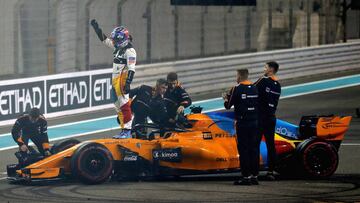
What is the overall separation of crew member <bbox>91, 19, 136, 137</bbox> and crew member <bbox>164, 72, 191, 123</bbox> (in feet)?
4.95

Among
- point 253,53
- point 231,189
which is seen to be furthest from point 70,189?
point 253,53

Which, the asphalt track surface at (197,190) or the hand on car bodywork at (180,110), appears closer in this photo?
the asphalt track surface at (197,190)

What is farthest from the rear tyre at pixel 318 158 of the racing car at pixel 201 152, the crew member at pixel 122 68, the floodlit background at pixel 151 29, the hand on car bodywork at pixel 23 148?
the floodlit background at pixel 151 29

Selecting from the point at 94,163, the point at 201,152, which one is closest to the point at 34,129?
the point at 94,163

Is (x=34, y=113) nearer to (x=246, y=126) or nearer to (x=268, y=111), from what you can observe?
(x=246, y=126)

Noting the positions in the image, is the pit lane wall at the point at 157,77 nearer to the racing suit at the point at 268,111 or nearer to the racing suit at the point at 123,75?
the racing suit at the point at 123,75

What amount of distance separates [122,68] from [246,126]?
382cm

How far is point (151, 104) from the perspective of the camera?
47.9 feet

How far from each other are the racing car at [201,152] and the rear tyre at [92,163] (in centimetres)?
1

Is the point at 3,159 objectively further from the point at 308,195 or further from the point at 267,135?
the point at 308,195

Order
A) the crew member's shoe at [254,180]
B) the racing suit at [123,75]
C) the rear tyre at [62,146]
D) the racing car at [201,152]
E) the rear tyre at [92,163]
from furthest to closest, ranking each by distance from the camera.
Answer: the racing suit at [123,75]
the rear tyre at [62,146]
the racing car at [201,152]
the crew member's shoe at [254,180]
the rear tyre at [92,163]

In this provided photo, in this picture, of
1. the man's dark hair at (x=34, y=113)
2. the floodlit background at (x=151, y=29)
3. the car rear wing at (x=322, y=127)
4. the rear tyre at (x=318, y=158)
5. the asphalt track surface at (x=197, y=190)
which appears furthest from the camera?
the floodlit background at (x=151, y=29)

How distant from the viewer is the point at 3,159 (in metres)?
16.6

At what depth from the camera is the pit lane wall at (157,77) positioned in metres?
21.6
